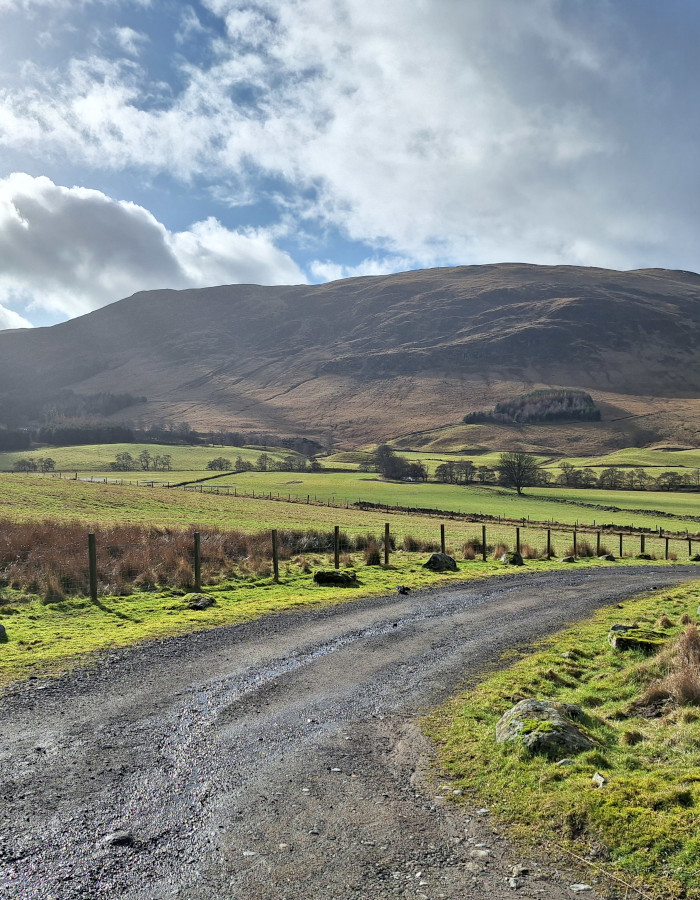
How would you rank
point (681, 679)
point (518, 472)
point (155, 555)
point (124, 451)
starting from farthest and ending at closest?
point (124, 451) → point (518, 472) → point (155, 555) → point (681, 679)

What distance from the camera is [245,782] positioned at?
6832 mm

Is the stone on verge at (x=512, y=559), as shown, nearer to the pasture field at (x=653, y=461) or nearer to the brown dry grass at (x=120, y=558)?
the brown dry grass at (x=120, y=558)

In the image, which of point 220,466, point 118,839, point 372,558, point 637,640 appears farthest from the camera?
point 220,466

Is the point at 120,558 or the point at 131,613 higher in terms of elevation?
the point at 120,558

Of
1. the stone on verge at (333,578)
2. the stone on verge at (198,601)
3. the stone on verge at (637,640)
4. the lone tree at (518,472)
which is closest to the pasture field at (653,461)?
the lone tree at (518,472)

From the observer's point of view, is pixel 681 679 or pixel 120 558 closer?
pixel 681 679

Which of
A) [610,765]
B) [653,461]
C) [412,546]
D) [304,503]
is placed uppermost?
[610,765]

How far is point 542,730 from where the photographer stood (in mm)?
7246

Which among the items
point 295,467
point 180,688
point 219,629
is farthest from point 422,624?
point 295,467

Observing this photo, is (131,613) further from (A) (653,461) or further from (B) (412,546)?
(A) (653,461)

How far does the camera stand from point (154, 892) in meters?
4.93

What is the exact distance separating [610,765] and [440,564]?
1919cm

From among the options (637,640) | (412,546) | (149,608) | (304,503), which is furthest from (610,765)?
(304,503)

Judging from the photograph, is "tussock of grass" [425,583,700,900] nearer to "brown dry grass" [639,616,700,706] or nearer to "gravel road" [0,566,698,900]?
"brown dry grass" [639,616,700,706]
